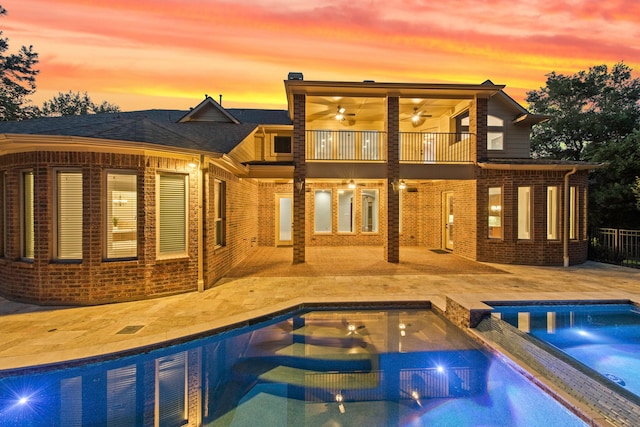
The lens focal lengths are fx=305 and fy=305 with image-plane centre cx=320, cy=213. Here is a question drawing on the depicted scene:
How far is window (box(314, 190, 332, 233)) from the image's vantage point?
14922 millimetres

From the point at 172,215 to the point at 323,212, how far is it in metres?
8.82

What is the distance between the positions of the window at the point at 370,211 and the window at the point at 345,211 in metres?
0.59

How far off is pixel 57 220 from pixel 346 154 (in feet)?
34.6

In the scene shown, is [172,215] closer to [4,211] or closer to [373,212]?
[4,211]

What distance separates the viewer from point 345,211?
14953mm

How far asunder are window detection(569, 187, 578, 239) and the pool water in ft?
16.7

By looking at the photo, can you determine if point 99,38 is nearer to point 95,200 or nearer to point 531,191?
point 95,200

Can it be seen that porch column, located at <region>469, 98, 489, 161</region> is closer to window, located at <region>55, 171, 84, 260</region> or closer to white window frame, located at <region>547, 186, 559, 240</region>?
white window frame, located at <region>547, 186, 559, 240</region>

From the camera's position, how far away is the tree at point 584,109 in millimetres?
18734

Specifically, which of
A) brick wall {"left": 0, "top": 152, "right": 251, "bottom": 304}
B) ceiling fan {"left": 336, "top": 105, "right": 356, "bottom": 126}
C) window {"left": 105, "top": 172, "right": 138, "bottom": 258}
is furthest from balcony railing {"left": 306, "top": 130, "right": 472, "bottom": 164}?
window {"left": 105, "top": 172, "right": 138, "bottom": 258}

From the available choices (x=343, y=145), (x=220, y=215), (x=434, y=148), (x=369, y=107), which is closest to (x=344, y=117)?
(x=343, y=145)

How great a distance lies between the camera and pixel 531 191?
10.3 meters

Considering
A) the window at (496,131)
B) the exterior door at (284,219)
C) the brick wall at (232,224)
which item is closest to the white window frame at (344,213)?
the exterior door at (284,219)

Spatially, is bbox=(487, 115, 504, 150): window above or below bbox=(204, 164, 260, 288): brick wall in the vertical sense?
above
